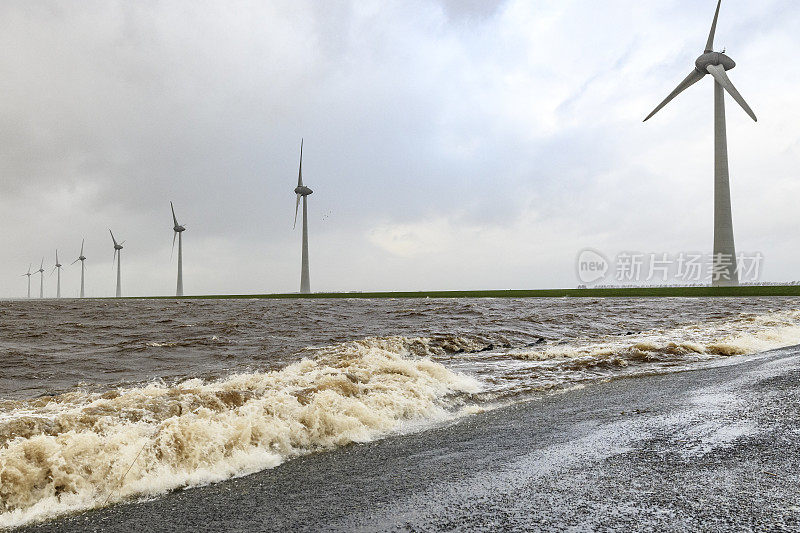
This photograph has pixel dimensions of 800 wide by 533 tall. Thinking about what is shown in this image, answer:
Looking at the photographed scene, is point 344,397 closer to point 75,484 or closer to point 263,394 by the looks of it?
point 263,394

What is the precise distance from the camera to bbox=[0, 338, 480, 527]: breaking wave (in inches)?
200

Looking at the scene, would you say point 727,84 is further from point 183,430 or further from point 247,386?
point 183,430

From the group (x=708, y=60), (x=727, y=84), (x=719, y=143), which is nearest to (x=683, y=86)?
(x=727, y=84)

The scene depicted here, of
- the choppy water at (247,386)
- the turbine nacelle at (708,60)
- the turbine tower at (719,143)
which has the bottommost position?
the choppy water at (247,386)

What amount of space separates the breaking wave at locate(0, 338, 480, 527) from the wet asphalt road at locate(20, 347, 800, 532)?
459mm

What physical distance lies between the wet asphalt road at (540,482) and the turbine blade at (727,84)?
70.3 m

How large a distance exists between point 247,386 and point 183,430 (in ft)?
11.6

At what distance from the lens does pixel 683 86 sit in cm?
6881

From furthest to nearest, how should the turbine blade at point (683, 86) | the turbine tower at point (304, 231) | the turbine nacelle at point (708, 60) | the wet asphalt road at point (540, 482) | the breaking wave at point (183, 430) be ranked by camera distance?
the turbine tower at point (304, 231) → the turbine nacelle at point (708, 60) → the turbine blade at point (683, 86) → the breaking wave at point (183, 430) → the wet asphalt road at point (540, 482)

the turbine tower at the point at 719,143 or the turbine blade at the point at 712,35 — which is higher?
the turbine blade at the point at 712,35

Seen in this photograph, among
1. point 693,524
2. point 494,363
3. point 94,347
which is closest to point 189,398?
point 693,524

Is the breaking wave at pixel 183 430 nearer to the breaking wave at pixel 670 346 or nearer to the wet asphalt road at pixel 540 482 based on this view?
the wet asphalt road at pixel 540 482

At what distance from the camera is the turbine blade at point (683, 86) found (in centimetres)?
6669

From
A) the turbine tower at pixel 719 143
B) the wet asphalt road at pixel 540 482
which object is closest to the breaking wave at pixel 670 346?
the wet asphalt road at pixel 540 482
